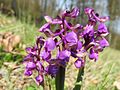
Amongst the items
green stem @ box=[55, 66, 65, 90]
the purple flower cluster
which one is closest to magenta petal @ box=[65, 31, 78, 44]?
the purple flower cluster

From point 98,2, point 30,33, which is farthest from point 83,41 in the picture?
point 98,2

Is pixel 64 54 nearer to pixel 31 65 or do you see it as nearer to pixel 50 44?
pixel 50 44

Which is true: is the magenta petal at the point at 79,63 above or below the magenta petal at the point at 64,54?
below

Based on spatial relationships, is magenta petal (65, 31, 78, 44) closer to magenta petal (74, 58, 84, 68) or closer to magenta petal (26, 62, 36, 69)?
magenta petal (74, 58, 84, 68)

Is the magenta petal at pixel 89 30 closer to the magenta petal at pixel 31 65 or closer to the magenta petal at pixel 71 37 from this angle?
the magenta petal at pixel 71 37

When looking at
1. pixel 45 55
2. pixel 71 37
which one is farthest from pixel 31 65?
pixel 71 37

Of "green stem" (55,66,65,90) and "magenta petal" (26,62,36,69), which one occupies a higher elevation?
"magenta petal" (26,62,36,69)

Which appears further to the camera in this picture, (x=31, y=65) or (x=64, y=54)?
(x=31, y=65)

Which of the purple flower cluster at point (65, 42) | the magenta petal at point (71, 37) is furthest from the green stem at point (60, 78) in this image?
the magenta petal at point (71, 37)
